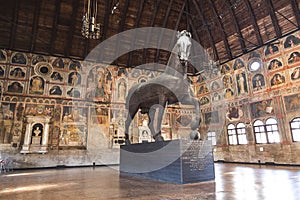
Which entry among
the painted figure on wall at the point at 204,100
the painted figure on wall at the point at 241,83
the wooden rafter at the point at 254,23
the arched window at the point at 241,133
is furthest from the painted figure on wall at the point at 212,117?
the wooden rafter at the point at 254,23

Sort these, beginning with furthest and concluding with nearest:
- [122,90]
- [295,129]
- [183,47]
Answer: [122,90] → [295,129] → [183,47]

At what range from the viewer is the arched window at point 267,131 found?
12797 millimetres

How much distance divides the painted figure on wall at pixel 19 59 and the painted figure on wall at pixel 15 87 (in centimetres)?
160

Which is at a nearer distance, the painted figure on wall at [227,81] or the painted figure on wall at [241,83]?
the painted figure on wall at [241,83]

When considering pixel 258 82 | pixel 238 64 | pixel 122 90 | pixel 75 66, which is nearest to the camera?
pixel 258 82

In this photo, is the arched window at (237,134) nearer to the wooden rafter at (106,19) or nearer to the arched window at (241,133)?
the arched window at (241,133)

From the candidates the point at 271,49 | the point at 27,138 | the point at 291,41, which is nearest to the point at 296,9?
the point at 291,41

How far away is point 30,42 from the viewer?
14336mm

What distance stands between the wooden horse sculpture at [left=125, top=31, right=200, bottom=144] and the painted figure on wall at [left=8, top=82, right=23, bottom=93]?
10.2 m

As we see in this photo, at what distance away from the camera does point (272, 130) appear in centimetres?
1294

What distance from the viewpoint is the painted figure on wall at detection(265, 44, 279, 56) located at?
43.7ft

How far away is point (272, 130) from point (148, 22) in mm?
11507

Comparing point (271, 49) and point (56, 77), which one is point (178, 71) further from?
point (56, 77)

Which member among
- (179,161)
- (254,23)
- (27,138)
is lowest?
(179,161)
